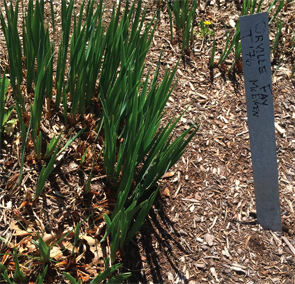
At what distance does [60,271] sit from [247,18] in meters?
1.30

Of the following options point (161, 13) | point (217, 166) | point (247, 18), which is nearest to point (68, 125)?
point (217, 166)

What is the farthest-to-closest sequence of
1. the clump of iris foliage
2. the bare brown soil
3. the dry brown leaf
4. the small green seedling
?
the dry brown leaf < the bare brown soil < the clump of iris foliage < the small green seedling

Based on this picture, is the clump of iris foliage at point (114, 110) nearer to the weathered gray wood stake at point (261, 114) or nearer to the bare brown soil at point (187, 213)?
the bare brown soil at point (187, 213)

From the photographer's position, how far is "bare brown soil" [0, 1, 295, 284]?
53.4 inches

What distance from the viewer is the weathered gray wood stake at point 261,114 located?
1.38m

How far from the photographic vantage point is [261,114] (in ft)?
4.83

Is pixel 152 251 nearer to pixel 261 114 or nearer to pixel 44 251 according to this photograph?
pixel 44 251

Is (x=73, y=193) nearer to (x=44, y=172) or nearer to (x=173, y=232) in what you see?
(x=44, y=172)

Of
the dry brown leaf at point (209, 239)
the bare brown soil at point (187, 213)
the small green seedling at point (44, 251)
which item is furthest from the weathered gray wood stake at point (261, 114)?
the small green seedling at point (44, 251)

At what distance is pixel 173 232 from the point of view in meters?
1.54

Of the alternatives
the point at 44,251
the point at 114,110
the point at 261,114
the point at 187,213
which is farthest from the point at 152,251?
the point at 261,114

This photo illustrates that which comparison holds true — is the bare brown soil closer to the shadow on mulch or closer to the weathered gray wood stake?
the shadow on mulch

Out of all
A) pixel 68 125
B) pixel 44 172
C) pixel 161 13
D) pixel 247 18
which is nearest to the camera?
pixel 44 172

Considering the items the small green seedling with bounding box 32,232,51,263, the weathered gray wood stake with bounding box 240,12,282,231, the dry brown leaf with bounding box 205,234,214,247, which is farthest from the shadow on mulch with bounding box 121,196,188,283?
the weathered gray wood stake with bounding box 240,12,282,231
